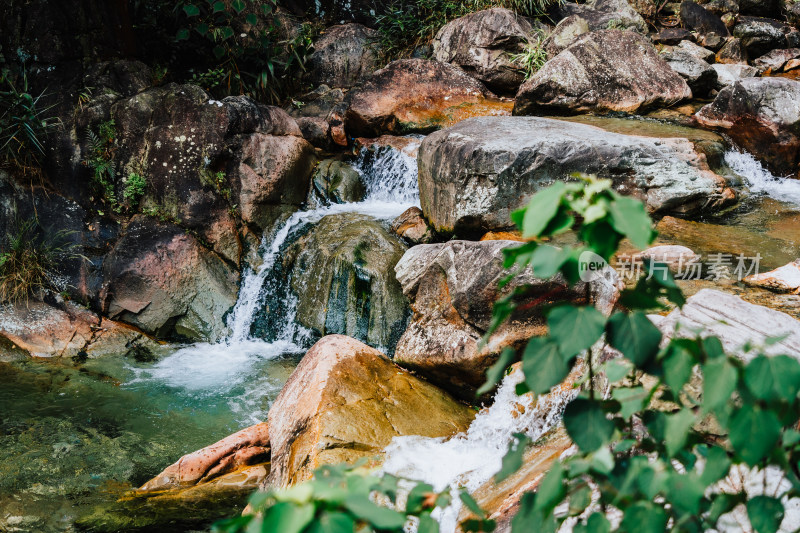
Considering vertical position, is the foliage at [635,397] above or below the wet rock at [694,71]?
below

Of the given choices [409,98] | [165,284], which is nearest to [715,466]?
[165,284]

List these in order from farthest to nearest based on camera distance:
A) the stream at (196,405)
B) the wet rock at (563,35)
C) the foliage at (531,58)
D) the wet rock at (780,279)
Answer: the wet rock at (563,35), the foliage at (531,58), the wet rock at (780,279), the stream at (196,405)

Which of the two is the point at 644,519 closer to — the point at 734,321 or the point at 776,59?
the point at 734,321

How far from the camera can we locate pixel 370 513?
687 mm

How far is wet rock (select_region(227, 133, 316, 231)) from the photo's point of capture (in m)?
6.68

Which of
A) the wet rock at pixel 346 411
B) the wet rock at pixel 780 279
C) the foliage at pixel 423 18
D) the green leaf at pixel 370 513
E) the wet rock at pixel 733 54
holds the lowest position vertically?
the wet rock at pixel 346 411

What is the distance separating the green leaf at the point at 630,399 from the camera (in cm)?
90

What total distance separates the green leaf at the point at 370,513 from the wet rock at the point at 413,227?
527 cm

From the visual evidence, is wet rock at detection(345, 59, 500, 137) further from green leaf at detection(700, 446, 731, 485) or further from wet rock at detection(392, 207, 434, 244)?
green leaf at detection(700, 446, 731, 485)

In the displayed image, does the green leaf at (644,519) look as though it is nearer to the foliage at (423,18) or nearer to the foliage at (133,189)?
the foliage at (133,189)

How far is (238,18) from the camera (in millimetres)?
9703

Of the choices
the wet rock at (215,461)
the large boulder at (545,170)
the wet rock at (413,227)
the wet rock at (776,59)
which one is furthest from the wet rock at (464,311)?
the wet rock at (776,59)

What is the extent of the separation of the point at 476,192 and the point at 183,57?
608 centimetres

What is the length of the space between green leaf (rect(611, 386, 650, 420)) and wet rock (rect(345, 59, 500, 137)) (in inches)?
294
